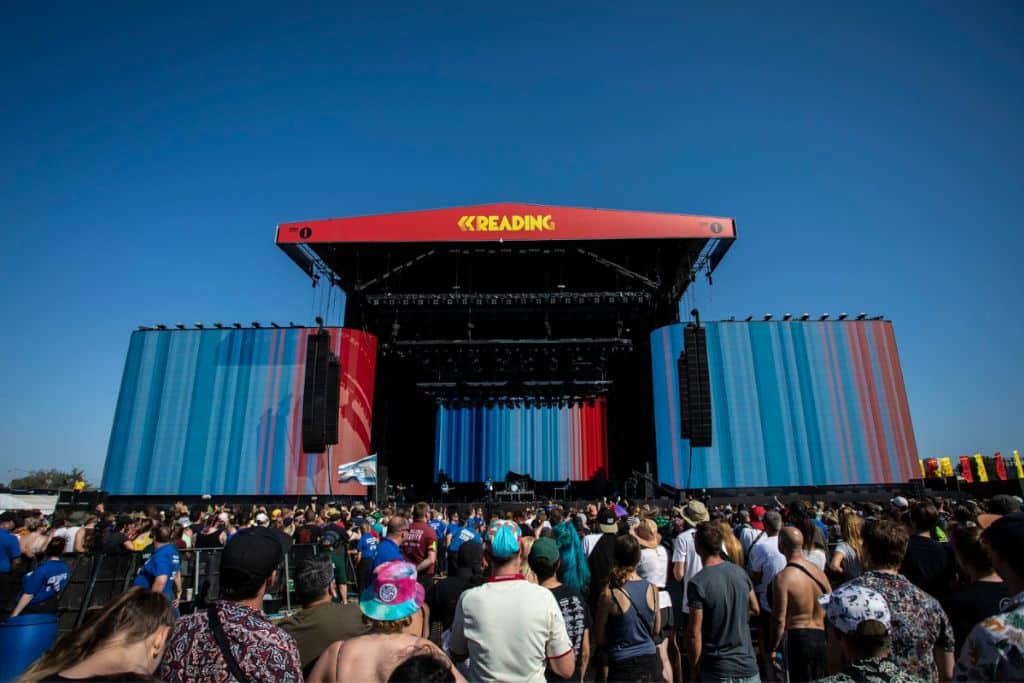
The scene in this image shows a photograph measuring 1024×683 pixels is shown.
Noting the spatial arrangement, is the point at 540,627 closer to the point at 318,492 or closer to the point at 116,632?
the point at 116,632

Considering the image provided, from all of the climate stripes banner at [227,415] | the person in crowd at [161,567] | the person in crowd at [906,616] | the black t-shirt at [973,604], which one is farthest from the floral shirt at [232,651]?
the climate stripes banner at [227,415]

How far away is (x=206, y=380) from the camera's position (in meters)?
25.4

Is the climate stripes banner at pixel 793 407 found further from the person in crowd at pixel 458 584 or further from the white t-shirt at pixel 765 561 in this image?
the person in crowd at pixel 458 584

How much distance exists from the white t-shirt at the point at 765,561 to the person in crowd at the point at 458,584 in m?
2.58

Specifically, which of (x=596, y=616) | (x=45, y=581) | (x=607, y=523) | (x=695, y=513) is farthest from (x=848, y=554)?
(x=45, y=581)

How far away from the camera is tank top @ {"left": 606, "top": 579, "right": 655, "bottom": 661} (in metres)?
3.25

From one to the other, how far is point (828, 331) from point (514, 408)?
1621cm

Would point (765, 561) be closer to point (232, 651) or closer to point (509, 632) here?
point (509, 632)

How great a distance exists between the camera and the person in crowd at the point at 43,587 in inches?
219

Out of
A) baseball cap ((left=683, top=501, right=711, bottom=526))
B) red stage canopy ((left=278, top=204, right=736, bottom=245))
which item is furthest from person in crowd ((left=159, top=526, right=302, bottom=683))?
red stage canopy ((left=278, top=204, right=736, bottom=245))

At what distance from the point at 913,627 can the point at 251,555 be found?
299 cm

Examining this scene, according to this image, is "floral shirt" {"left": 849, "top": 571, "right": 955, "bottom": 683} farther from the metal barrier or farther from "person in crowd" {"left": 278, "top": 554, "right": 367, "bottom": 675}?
the metal barrier

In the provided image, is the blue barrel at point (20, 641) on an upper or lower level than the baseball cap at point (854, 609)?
lower

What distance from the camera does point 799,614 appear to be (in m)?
3.58
